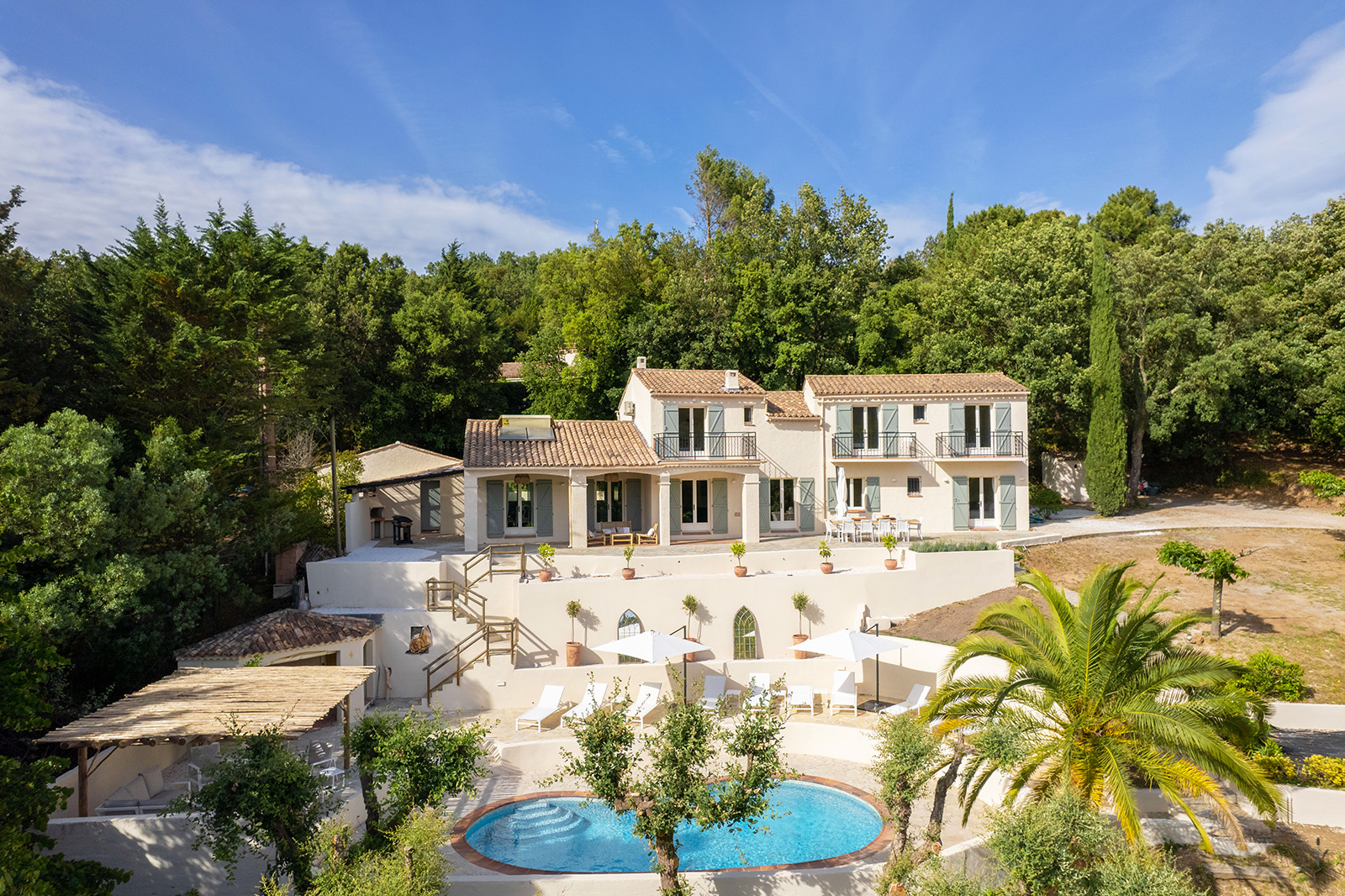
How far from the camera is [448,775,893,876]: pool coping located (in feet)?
37.8

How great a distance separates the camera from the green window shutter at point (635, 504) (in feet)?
93.8

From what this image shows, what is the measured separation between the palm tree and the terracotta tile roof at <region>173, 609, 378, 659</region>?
13709 millimetres

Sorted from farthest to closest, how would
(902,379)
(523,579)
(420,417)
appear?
1. (420,417)
2. (902,379)
3. (523,579)

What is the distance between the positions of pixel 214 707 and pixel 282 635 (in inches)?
→ 201

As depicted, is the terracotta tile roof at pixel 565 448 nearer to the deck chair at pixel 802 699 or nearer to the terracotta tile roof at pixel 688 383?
the terracotta tile roof at pixel 688 383

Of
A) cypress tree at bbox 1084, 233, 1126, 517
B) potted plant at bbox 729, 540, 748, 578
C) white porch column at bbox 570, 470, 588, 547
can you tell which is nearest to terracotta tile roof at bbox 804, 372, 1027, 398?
cypress tree at bbox 1084, 233, 1126, 517

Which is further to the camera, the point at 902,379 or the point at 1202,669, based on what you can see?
the point at 902,379

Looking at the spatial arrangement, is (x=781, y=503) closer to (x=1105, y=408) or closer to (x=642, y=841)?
(x=1105, y=408)

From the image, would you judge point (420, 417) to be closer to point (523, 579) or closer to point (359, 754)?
point (523, 579)

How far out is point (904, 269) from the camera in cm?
4850

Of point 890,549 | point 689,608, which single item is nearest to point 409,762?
point 689,608

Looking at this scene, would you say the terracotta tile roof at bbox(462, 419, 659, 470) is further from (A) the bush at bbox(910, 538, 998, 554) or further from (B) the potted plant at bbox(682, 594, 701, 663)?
(A) the bush at bbox(910, 538, 998, 554)

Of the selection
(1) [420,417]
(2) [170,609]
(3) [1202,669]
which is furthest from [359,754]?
(1) [420,417]

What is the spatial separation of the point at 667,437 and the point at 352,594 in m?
11.7
